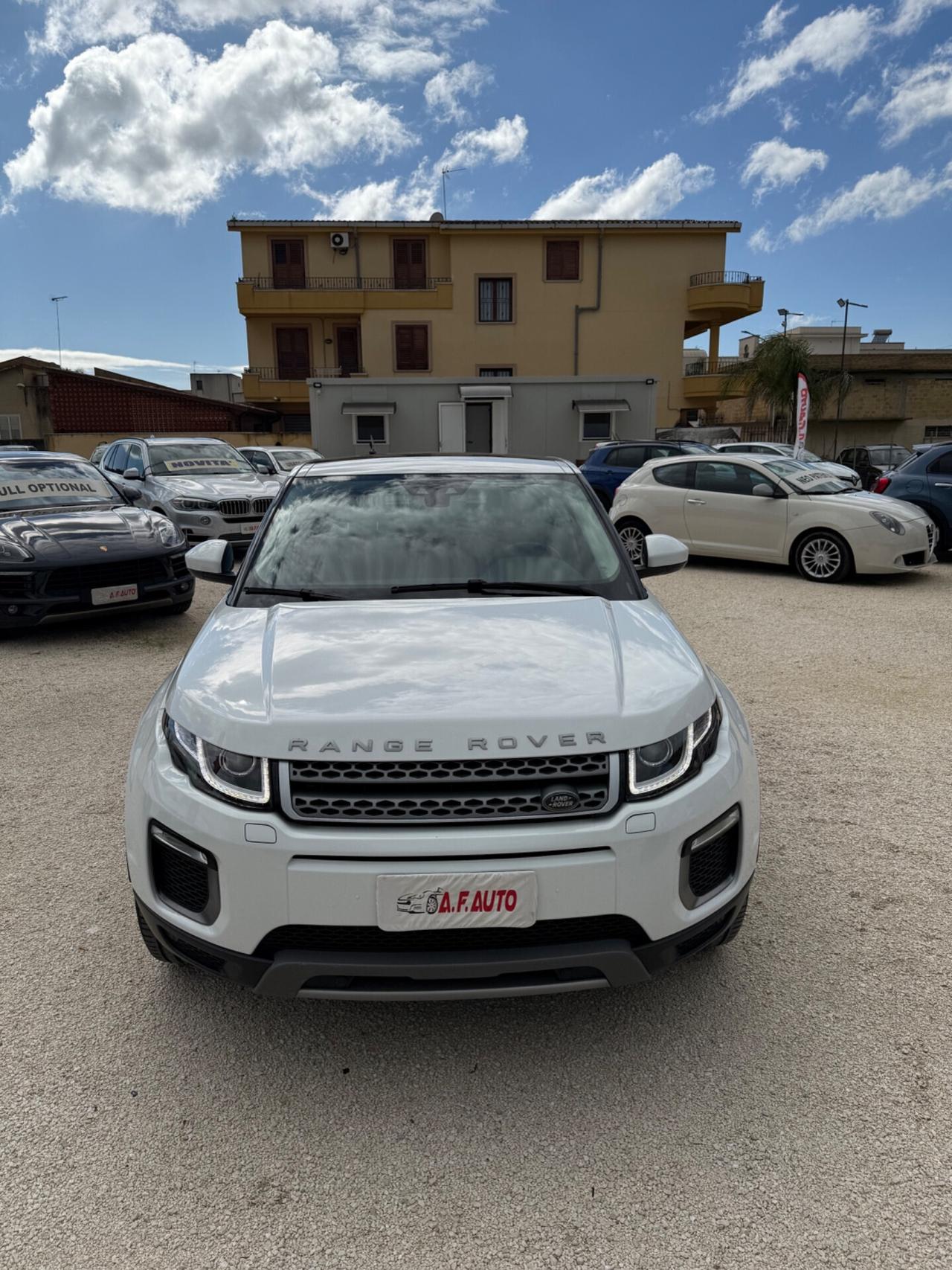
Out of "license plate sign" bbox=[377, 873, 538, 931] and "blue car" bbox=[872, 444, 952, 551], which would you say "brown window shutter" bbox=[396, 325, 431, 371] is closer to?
"blue car" bbox=[872, 444, 952, 551]

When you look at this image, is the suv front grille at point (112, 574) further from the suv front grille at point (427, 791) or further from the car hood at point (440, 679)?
the suv front grille at point (427, 791)

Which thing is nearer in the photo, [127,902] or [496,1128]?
[496,1128]

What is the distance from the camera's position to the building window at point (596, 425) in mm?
22438

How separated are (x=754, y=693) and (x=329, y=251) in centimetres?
3501

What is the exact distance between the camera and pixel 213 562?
3.62 m

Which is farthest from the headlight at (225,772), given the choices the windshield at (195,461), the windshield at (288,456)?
the windshield at (288,456)

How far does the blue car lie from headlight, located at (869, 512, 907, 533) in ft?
3.73

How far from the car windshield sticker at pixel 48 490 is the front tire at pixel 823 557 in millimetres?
7276

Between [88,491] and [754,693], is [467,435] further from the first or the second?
[754,693]

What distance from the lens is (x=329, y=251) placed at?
116ft

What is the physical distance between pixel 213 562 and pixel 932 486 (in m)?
9.49

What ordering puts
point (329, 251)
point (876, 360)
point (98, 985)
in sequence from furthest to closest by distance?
1. point (876, 360)
2. point (329, 251)
3. point (98, 985)

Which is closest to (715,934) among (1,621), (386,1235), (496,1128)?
(496,1128)

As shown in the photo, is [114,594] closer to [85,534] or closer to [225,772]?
[85,534]
